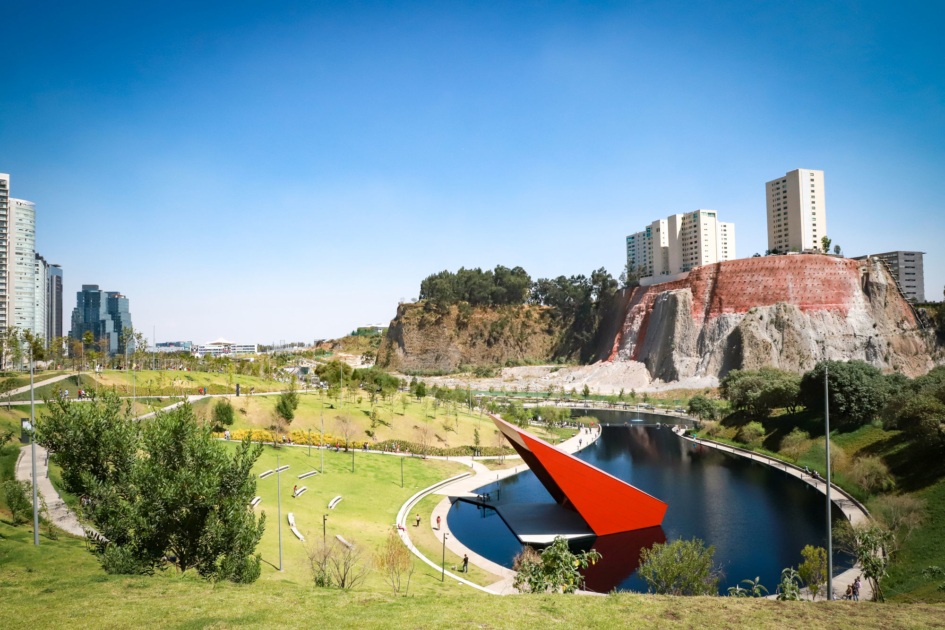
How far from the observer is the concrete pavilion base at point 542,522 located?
94.4ft

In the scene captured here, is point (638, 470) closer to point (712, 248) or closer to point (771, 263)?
point (771, 263)

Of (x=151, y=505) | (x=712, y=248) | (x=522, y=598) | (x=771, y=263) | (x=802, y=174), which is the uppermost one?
(x=802, y=174)

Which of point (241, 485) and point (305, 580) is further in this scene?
point (305, 580)

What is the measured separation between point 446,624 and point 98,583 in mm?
8532

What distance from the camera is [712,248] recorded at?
400 ft

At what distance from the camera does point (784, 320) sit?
82000 millimetres

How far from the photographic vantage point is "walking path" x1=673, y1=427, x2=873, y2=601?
22642 millimetres

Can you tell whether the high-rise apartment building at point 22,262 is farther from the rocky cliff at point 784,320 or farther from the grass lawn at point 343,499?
the rocky cliff at point 784,320

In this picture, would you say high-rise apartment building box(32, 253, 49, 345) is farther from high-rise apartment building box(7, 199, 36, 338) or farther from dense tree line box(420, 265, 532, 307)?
dense tree line box(420, 265, 532, 307)

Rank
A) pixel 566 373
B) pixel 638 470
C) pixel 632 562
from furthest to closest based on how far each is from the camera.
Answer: pixel 566 373 < pixel 638 470 < pixel 632 562

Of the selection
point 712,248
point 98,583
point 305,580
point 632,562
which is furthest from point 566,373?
point 98,583

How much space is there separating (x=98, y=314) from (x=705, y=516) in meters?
200

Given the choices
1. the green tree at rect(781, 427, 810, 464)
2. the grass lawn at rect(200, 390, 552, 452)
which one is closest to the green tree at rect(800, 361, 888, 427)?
the green tree at rect(781, 427, 810, 464)

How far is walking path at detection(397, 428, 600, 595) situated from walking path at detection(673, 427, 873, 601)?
38.7 ft
